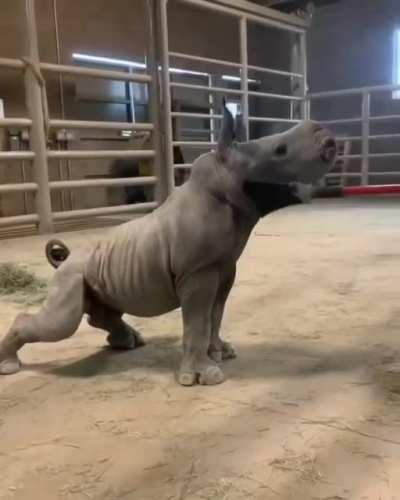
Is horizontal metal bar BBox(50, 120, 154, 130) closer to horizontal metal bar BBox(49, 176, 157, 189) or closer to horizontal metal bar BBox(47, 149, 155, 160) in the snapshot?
horizontal metal bar BBox(47, 149, 155, 160)

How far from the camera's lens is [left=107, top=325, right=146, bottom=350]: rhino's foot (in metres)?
1.42

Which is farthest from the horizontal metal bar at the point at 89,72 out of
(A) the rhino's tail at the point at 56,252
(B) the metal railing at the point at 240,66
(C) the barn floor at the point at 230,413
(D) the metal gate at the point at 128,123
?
(A) the rhino's tail at the point at 56,252

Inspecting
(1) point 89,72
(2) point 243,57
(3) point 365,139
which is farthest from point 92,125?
(3) point 365,139

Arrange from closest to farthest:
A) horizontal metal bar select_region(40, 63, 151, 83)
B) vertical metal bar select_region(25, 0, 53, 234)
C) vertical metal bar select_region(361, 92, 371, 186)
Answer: vertical metal bar select_region(25, 0, 53, 234), horizontal metal bar select_region(40, 63, 151, 83), vertical metal bar select_region(361, 92, 371, 186)

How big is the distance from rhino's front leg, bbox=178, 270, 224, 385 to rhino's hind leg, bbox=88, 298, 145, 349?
0.26 m

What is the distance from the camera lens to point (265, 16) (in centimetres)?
550

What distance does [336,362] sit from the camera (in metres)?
1.28

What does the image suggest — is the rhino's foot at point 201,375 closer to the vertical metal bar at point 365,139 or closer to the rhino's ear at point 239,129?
the rhino's ear at point 239,129

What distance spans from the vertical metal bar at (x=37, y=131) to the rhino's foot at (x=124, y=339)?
2.48 m

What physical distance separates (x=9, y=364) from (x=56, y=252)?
0.31 m

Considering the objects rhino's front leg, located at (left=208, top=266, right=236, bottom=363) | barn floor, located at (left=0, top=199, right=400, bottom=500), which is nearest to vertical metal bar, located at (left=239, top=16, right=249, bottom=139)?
barn floor, located at (left=0, top=199, right=400, bottom=500)

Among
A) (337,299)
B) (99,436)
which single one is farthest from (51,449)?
(337,299)

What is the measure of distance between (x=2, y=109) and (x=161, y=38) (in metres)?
1.38

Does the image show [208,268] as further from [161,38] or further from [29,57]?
[161,38]
